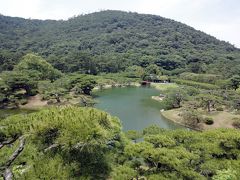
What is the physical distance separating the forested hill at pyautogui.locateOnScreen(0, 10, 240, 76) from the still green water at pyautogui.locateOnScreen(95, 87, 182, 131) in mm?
14970

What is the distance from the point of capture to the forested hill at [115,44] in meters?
65.4

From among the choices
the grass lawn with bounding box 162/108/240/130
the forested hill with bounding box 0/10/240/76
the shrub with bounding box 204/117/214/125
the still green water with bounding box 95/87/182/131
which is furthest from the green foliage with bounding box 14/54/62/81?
the shrub with bounding box 204/117/214/125

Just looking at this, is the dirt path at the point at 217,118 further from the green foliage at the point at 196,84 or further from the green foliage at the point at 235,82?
the green foliage at the point at 196,84

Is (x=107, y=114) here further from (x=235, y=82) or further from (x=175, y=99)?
(x=235, y=82)

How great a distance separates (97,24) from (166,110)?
9269cm

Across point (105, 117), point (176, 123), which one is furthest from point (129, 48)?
point (105, 117)

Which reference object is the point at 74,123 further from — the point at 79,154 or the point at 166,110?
the point at 166,110

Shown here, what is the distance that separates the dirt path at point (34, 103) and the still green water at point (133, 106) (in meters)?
A: 7.01

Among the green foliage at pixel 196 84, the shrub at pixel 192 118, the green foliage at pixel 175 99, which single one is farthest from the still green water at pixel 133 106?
the green foliage at pixel 196 84

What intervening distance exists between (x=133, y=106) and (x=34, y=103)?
12813mm

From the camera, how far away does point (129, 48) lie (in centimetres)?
9056

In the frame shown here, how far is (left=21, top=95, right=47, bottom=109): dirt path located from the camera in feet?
117

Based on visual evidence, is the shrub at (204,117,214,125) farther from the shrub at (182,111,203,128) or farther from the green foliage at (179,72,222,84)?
the green foliage at (179,72,222,84)

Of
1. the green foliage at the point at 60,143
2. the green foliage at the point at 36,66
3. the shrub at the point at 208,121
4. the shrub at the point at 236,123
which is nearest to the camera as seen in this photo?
the green foliage at the point at 60,143
